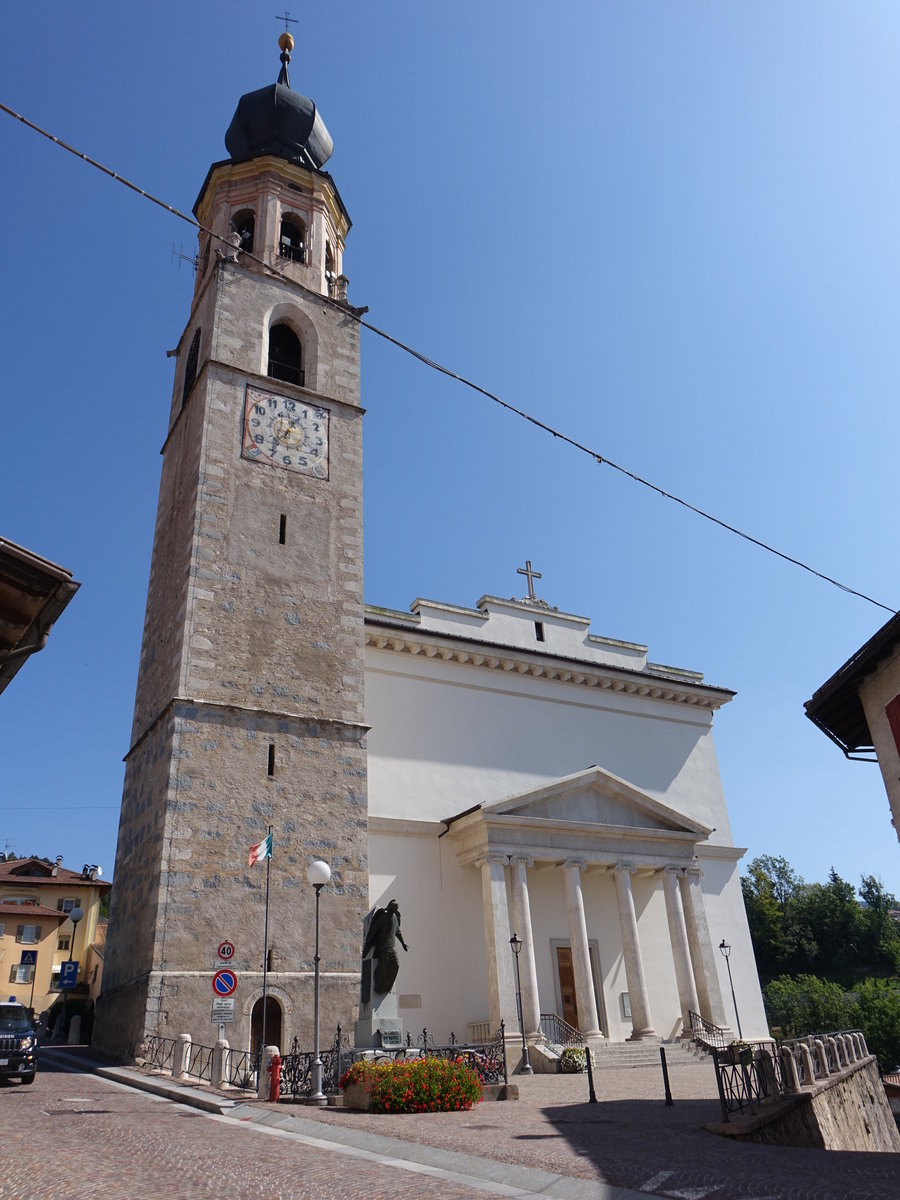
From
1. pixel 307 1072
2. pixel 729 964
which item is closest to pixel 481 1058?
pixel 307 1072

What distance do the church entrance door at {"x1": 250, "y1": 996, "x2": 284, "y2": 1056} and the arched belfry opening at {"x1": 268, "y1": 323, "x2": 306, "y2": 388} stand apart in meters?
16.9

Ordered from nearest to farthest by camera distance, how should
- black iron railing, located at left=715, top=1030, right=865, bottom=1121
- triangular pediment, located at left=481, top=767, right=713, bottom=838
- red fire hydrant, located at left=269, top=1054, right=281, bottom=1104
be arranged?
black iron railing, located at left=715, top=1030, right=865, bottom=1121 < red fire hydrant, located at left=269, top=1054, right=281, bottom=1104 < triangular pediment, located at left=481, top=767, right=713, bottom=838

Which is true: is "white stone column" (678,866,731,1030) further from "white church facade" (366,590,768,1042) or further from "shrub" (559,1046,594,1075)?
"shrub" (559,1046,594,1075)

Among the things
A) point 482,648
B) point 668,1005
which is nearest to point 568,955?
point 668,1005

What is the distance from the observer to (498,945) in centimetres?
2273

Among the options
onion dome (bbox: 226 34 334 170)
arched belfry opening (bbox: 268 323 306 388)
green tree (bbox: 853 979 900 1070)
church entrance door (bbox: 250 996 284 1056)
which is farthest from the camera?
green tree (bbox: 853 979 900 1070)

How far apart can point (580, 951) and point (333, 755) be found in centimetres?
869

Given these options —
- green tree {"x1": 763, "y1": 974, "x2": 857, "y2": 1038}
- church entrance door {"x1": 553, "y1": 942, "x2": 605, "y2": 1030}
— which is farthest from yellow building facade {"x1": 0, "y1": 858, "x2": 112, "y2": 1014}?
green tree {"x1": 763, "y1": 974, "x2": 857, "y2": 1038}

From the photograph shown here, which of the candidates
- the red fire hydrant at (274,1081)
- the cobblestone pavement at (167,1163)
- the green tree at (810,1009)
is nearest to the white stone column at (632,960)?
the red fire hydrant at (274,1081)

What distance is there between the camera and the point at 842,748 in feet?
51.6

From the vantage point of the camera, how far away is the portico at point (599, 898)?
2342 cm

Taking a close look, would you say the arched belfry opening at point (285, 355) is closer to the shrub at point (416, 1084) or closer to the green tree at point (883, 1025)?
the shrub at point (416, 1084)

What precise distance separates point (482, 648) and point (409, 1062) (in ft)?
54.8

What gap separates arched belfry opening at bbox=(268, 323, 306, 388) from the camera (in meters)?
27.2
